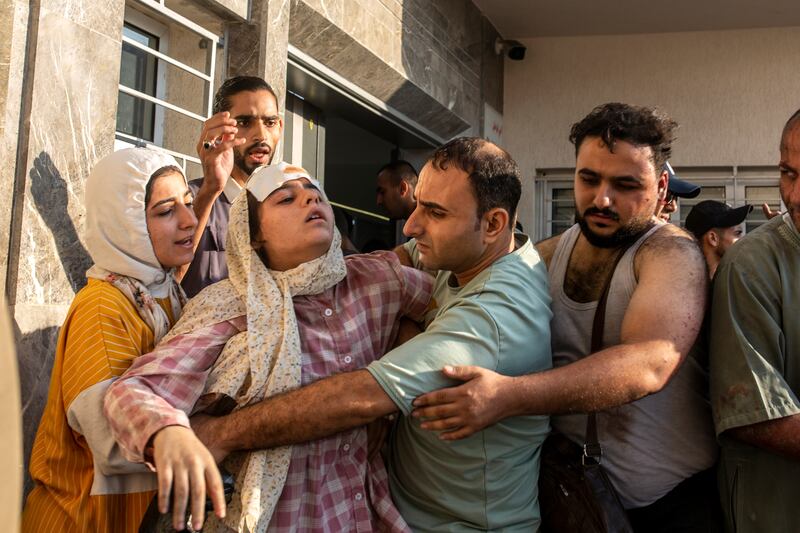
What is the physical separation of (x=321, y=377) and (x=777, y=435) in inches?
44.0

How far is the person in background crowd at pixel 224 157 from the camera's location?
9.48 feet

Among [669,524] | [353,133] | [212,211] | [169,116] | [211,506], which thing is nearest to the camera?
[211,506]

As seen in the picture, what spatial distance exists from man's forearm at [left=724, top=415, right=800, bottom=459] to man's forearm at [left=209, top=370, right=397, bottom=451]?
91cm

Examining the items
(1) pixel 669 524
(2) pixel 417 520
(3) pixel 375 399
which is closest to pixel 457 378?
(3) pixel 375 399

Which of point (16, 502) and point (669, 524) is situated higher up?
point (16, 502)

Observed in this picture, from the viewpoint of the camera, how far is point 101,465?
1.88 m

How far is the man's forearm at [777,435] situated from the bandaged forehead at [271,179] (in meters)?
1.27

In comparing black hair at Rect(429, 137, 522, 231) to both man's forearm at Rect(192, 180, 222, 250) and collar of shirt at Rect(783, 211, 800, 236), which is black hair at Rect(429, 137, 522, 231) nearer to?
collar of shirt at Rect(783, 211, 800, 236)

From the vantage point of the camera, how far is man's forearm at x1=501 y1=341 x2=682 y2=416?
1.84 m

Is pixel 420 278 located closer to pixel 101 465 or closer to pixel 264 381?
pixel 264 381

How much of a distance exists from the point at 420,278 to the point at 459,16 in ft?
19.6

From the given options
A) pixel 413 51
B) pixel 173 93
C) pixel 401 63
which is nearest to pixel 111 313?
pixel 173 93

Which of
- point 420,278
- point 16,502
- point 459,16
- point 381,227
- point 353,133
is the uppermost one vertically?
point 459,16

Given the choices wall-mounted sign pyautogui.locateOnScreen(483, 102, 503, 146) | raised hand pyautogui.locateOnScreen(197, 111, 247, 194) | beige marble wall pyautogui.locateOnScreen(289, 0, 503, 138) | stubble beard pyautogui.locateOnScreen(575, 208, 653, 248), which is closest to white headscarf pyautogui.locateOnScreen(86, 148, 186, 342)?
raised hand pyautogui.locateOnScreen(197, 111, 247, 194)
